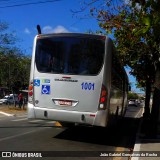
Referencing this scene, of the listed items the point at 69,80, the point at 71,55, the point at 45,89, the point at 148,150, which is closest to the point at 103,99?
the point at 69,80

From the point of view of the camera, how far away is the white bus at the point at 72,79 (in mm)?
11750

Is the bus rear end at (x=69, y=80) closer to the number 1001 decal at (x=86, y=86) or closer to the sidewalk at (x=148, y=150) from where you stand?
the number 1001 decal at (x=86, y=86)

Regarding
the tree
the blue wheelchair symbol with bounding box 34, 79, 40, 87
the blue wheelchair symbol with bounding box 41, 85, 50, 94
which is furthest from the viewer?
the blue wheelchair symbol with bounding box 34, 79, 40, 87

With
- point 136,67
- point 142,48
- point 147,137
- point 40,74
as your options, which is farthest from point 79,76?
point 136,67

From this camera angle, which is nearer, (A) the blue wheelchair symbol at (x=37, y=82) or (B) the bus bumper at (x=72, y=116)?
(B) the bus bumper at (x=72, y=116)

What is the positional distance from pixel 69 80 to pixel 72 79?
103mm

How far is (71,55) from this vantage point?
12.1 metres

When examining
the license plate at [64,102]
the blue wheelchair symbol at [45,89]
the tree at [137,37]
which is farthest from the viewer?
the blue wheelchair symbol at [45,89]

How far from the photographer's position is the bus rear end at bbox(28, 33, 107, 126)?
38.5ft

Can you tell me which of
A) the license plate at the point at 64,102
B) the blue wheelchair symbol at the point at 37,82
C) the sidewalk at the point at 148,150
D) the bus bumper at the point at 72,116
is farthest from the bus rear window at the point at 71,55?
the sidewalk at the point at 148,150

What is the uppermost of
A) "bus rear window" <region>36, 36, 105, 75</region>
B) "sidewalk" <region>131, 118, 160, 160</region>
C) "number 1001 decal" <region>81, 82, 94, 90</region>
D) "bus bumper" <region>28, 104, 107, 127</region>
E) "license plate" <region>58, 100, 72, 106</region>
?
"bus rear window" <region>36, 36, 105, 75</region>

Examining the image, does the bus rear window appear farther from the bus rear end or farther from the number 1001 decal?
the number 1001 decal

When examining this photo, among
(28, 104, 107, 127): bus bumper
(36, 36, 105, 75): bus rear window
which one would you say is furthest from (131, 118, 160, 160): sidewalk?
(36, 36, 105, 75): bus rear window

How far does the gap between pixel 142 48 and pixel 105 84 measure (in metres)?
8.43
